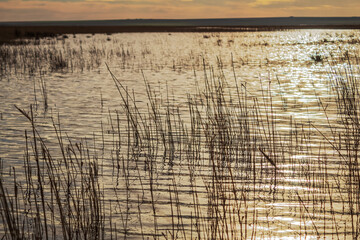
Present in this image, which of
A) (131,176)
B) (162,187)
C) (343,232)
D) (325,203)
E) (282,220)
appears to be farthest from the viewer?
(131,176)

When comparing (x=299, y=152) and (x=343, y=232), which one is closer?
(x=343, y=232)

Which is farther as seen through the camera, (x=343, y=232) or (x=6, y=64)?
(x=6, y=64)

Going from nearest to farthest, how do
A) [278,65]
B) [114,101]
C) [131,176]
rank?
[131,176]
[114,101]
[278,65]

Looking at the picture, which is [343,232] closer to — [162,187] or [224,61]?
[162,187]

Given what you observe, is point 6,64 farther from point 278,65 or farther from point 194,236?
point 194,236

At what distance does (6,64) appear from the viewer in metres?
18.8

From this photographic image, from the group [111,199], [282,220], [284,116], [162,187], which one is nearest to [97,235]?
[111,199]

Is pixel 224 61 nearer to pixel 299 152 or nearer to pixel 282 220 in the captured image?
pixel 299 152

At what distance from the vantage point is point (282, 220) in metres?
4.18

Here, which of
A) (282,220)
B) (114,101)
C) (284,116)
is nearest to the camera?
(282,220)

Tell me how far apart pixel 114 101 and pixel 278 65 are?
9.97 m

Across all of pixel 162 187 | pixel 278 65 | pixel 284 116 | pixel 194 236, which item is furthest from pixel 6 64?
pixel 194 236

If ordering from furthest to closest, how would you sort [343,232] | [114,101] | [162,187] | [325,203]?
[114,101] < [162,187] < [325,203] < [343,232]

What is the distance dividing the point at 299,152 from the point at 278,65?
12.8 meters
